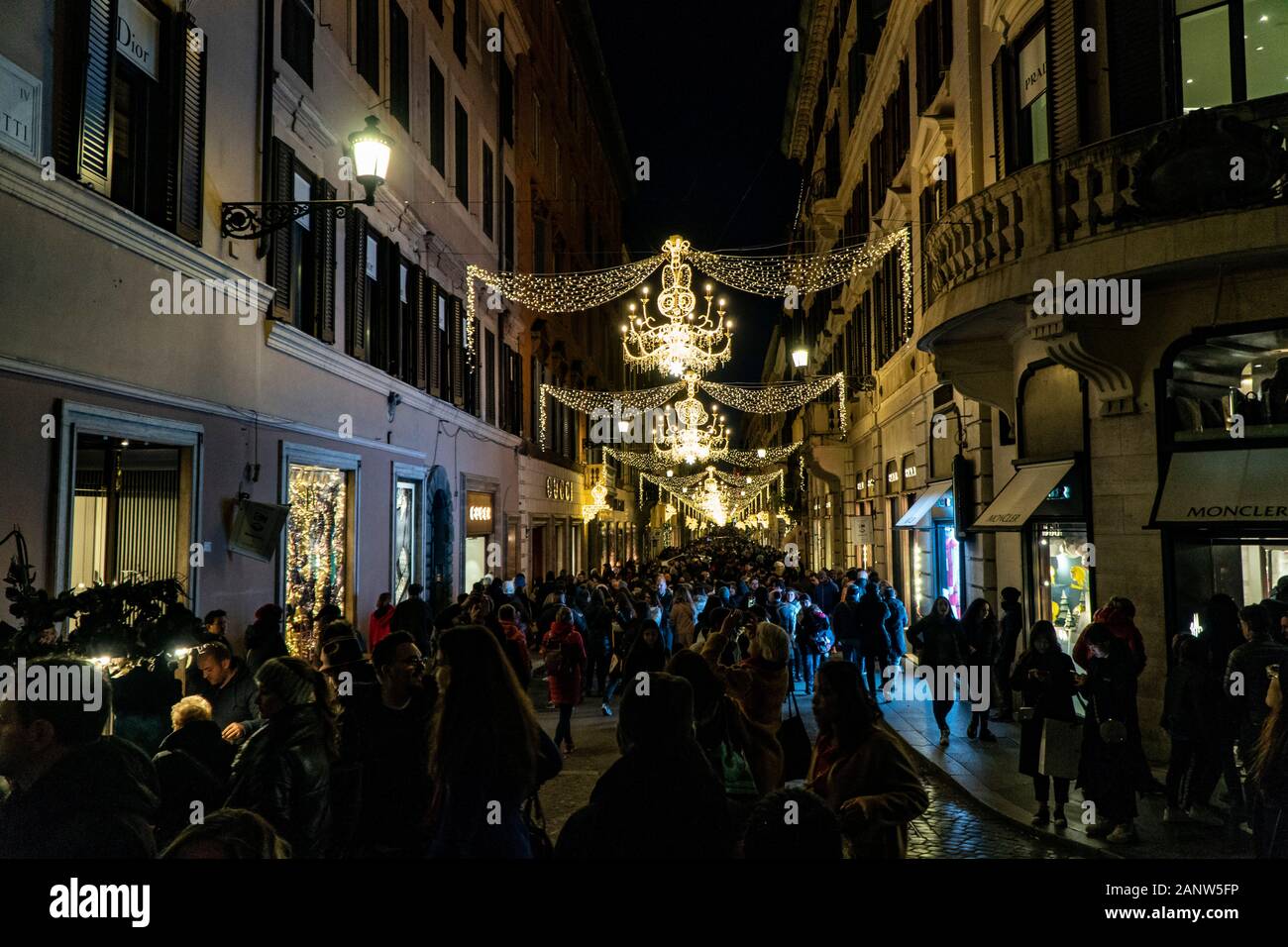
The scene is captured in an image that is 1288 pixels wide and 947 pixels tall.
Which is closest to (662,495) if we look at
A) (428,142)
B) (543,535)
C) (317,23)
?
(543,535)

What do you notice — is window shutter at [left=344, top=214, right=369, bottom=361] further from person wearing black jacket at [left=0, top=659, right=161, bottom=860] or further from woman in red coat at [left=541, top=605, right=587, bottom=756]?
person wearing black jacket at [left=0, top=659, right=161, bottom=860]

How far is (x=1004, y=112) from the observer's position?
1313 cm

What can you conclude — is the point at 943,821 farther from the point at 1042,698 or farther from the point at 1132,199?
the point at 1132,199

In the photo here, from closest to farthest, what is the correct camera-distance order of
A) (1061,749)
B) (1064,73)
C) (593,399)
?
(1061,749)
(1064,73)
(593,399)

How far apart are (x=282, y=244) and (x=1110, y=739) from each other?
11479mm

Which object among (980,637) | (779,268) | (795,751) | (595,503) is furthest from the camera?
(595,503)

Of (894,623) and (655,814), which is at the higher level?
(655,814)

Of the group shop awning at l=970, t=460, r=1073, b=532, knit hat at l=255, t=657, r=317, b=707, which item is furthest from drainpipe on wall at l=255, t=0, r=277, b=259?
shop awning at l=970, t=460, r=1073, b=532

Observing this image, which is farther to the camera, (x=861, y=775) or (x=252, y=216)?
(x=252, y=216)

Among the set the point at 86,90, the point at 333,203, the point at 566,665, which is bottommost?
the point at 566,665

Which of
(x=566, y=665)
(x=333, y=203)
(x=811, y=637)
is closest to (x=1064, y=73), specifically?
(x=333, y=203)

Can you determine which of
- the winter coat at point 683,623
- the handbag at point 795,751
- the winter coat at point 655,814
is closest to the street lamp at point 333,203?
the handbag at point 795,751

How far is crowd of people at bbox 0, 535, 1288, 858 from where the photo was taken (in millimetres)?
3287

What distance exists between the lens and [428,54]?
19.9 m
